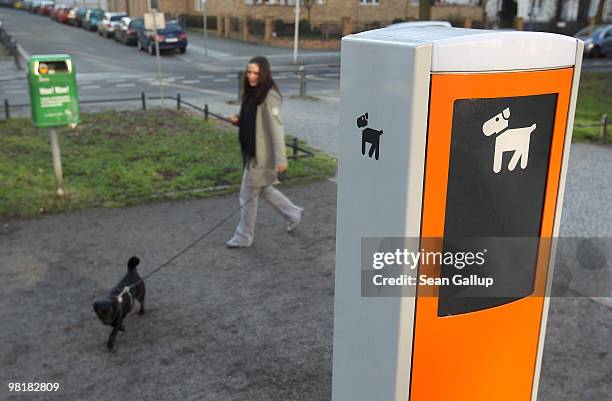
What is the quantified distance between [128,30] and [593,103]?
989 inches

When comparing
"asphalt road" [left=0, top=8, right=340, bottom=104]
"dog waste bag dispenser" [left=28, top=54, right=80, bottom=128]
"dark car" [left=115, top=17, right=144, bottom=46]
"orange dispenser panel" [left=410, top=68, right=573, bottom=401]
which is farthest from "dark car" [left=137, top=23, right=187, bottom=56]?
"orange dispenser panel" [left=410, top=68, right=573, bottom=401]

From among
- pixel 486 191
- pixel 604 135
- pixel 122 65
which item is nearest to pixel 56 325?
pixel 486 191

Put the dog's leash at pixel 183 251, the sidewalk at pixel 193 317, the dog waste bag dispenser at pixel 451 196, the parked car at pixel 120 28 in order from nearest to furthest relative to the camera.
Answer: the dog waste bag dispenser at pixel 451 196, the sidewalk at pixel 193 317, the dog's leash at pixel 183 251, the parked car at pixel 120 28

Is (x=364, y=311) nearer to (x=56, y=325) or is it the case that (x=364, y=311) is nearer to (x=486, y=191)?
(x=486, y=191)

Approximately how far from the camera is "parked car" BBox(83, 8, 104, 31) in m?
42.1

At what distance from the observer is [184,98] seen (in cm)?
1775

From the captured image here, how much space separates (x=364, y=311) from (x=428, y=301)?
37cm

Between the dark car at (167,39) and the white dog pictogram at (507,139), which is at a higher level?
the white dog pictogram at (507,139)

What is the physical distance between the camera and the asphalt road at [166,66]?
2000 cm

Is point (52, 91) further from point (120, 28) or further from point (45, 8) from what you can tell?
point (45, 8)

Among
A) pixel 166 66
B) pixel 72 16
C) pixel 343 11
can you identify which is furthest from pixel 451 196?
pixel 72 16

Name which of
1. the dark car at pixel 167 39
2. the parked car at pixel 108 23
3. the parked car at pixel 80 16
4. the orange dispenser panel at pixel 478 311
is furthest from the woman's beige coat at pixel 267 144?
the parked car at pixel 80 16

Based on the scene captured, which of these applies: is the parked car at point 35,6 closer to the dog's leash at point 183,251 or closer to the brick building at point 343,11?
the brick building at point 343,11

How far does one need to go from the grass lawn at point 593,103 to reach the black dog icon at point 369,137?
1132 centimetres
